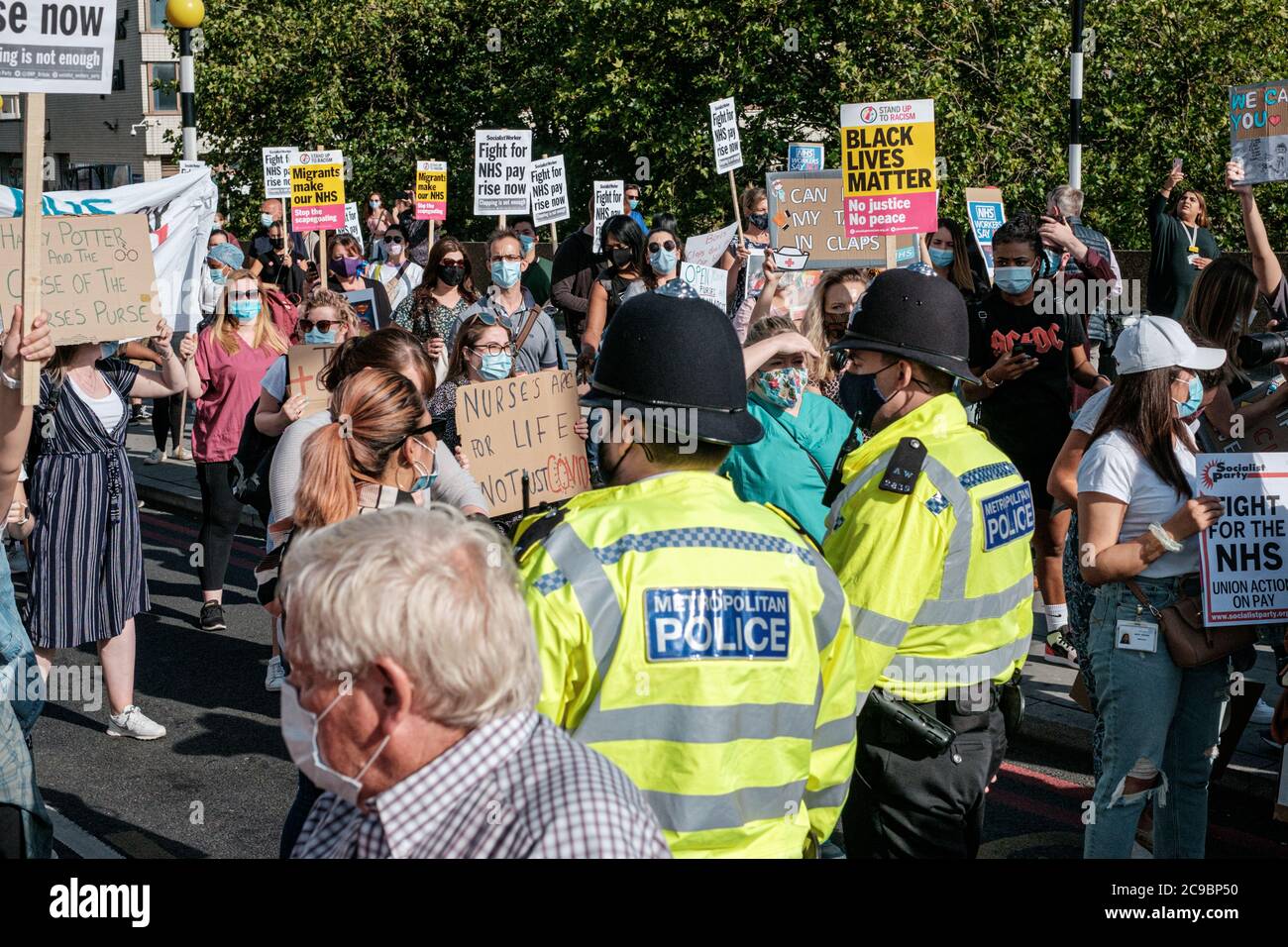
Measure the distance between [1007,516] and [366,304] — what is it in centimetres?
769

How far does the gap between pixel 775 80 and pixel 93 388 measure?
1814 centimetres

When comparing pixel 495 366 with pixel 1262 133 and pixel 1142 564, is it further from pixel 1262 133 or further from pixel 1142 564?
pixel 1262 133

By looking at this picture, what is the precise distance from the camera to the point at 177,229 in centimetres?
1057

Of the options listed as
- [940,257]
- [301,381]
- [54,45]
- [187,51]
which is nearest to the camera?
[54,45]

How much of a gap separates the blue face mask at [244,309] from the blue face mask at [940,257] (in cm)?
433

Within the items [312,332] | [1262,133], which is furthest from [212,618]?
[1262,133]

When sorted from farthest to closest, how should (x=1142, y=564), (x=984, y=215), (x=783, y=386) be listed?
(x=984, y=215), (x=783, y=386), (x=1142, y=564)

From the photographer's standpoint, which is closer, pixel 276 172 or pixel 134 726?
pixel 134 726

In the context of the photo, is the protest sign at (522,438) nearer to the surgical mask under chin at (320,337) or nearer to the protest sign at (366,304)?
the surgical mask under chin at (320,337)

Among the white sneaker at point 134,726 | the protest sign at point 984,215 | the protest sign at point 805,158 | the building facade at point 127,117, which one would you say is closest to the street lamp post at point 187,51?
the protest sign at point 805,158

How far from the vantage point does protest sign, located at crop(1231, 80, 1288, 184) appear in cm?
756

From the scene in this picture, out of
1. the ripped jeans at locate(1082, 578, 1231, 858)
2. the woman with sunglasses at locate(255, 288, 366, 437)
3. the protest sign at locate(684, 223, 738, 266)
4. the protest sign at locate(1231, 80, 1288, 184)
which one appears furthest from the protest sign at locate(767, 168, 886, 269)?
the ripped jeans at locate(1082, 578, 1231, 858)

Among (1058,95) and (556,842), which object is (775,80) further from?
(556,842)
